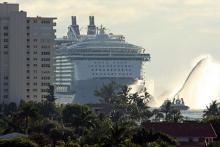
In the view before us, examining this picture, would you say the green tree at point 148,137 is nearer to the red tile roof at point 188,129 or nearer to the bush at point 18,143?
the bush at point 18,143

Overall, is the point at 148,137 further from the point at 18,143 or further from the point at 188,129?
the point at 188,129

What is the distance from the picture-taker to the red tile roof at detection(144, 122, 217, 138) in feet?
515

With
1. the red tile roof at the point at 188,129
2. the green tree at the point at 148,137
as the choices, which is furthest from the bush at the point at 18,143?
the red tile roof at the point at 188,129

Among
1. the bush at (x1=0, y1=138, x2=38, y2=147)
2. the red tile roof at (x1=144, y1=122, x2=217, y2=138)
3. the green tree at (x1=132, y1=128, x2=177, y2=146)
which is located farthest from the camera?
the red tile roof at (x1=144, y1=122, x2=217, y2=138)

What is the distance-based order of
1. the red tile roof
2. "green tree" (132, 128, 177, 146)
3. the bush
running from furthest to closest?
the red tile roof, "green tree" (132, 128, 177, 146), the bush

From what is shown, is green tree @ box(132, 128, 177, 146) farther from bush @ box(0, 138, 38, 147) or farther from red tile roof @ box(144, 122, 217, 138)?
red tile roof @ box(144, 122, 217, 138)

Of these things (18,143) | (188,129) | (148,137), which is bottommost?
(18,143)

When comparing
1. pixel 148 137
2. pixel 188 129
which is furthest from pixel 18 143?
pixel 188 129

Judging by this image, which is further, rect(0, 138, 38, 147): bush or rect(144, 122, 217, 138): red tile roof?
rect(144, 122, 217, 138): red tile roof

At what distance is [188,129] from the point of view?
15875 centimetres

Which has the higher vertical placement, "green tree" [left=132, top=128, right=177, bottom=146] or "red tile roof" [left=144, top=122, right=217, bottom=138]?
"red tile roof" [left=144, top=122, right=217, bottom=138]

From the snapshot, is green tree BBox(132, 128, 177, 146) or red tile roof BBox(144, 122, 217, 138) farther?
red tile roof BBox(144, 122, 217, 138)

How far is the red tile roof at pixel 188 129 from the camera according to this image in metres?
157

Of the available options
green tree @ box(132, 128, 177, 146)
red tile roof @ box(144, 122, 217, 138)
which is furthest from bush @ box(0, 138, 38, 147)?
red tile roof @ box(144, 122, 217, 138)
